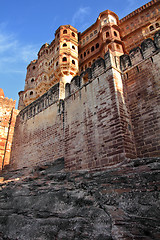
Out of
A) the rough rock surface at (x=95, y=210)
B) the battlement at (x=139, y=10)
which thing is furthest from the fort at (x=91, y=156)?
the battlement at (x=139, y=10)

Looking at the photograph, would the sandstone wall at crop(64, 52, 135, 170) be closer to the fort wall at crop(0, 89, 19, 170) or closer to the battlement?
the fort wall at crop(0, 89, 19, 170)

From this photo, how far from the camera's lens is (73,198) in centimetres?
431

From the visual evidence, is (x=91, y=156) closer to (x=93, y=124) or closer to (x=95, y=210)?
(x=93, y=124)

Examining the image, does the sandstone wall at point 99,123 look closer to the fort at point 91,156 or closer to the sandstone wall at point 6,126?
the fort at point 91,156

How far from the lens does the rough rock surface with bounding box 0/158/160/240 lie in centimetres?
287

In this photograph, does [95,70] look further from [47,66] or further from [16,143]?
[47,66]

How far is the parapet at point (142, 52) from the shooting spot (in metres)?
7.63

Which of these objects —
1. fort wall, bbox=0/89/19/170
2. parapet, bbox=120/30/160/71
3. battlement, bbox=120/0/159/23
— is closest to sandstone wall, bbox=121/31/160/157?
parapet, bbox=120/30/160/71

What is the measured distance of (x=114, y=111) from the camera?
286 inches

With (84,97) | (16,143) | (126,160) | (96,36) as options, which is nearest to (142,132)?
(126,160)

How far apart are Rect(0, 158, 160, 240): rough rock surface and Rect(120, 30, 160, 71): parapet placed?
5.29 m

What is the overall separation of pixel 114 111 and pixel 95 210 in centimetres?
452

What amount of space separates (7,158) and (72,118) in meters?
10.3

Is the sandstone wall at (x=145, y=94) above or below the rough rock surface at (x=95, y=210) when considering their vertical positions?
above
